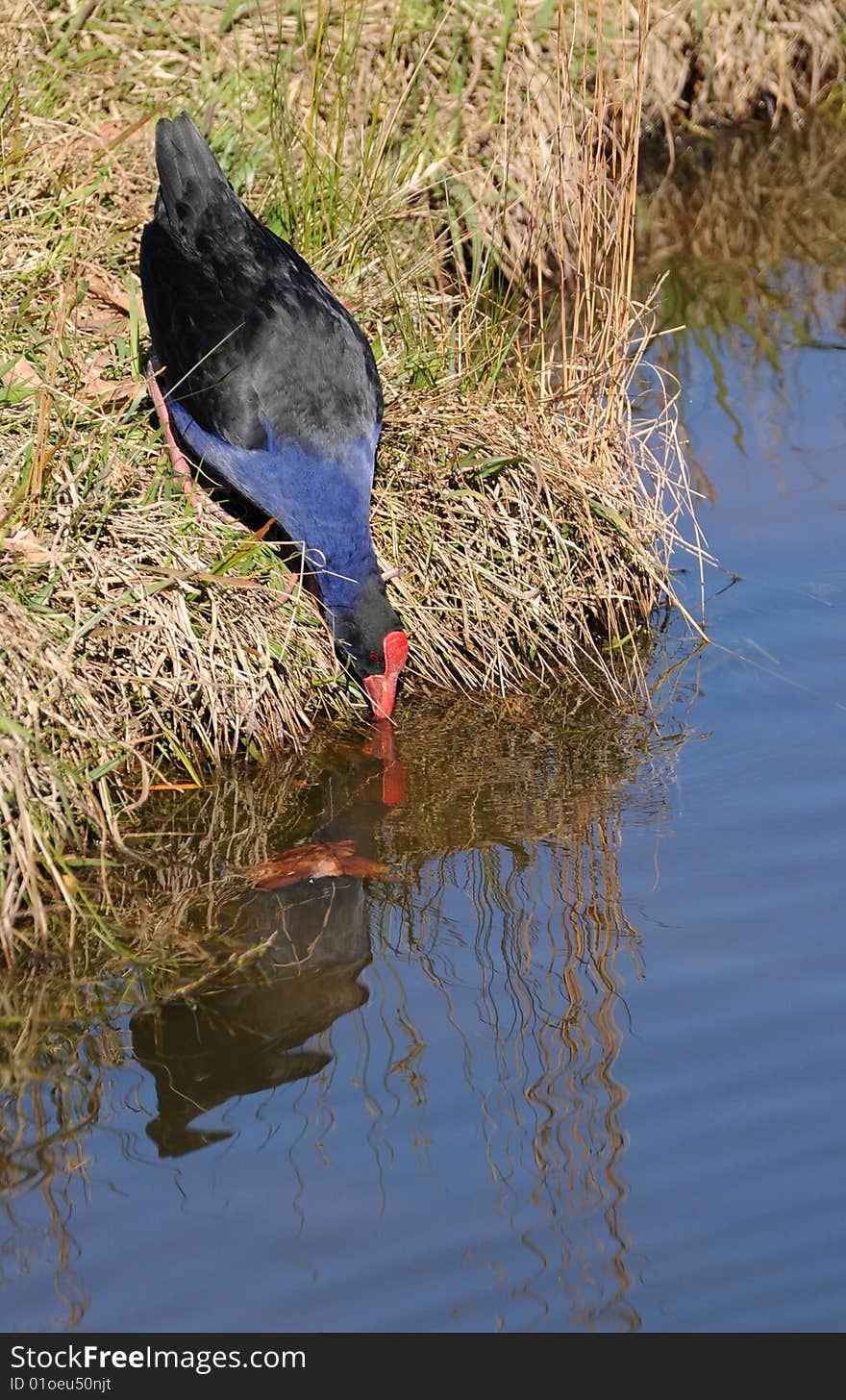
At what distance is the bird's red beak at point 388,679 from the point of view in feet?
12.4

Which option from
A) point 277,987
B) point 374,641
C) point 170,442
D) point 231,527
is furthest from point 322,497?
point 277,987

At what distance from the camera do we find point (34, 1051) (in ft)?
9.03

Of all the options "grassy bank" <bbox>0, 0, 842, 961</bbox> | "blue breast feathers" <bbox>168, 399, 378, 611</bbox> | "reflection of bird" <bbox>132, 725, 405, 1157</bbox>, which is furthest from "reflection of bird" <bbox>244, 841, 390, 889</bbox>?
"blue breast feathers" <bbox>168, 399, 378, 611</bbox>

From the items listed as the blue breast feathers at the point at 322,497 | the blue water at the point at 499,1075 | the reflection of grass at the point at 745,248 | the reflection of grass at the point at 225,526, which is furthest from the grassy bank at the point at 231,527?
the reflection of grass at the point at 745,248

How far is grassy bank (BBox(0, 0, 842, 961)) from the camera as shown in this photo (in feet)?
11.3

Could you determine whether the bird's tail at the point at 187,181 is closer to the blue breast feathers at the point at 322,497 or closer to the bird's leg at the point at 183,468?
the bird's leg at the point at 183,468

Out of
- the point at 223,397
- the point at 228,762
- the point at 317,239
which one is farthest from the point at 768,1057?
the point at 317,239

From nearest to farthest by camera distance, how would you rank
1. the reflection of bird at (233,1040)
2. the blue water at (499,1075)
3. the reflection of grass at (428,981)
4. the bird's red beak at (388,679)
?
the blue water at (499,1075), the reflection of grass at (428,981), the reflection of bird at (233,1040), the bird's red beak at (388,679)

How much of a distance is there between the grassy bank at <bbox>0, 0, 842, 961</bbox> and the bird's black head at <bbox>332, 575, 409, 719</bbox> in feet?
0.34

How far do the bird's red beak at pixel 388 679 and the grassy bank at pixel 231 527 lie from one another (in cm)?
10

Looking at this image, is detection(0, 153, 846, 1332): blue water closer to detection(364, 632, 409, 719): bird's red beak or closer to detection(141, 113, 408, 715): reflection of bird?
detection(364, 632, 409, 719): bird's red beak

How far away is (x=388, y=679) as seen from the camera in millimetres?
3828
